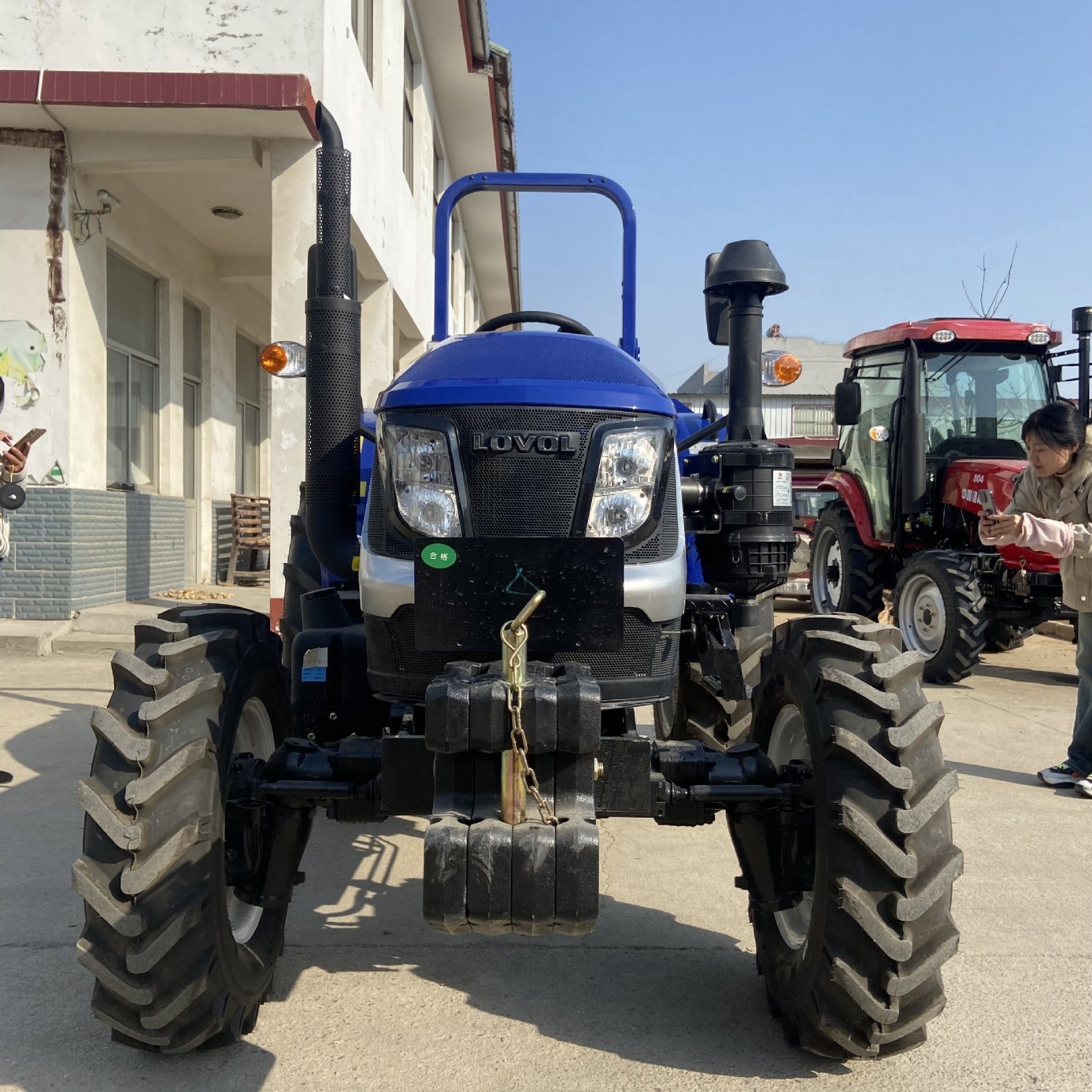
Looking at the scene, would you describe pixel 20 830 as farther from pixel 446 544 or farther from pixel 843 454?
pixel 843 454

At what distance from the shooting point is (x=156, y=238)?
11.1 m

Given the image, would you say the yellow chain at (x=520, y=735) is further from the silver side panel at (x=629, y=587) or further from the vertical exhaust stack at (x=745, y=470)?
the vertical exhaust stack at (x=745, y=470)

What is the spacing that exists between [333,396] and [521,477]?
1.06 meters

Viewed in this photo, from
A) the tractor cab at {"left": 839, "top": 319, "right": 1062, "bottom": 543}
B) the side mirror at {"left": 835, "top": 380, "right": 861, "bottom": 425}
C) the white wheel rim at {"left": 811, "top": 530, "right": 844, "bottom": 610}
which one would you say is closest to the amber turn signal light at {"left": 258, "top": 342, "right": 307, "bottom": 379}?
the side mirror at {"left": 835, "top": 380, "right": 861, "bottom": 425}

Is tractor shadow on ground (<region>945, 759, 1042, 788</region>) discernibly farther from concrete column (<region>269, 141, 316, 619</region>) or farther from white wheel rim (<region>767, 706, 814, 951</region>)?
concrete column (<region>269, 141, 316, 619</region>)

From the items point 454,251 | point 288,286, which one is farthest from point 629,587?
point 454,251

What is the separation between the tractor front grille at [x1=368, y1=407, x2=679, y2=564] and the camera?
2.65 metres

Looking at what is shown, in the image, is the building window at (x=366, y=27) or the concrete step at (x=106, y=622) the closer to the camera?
the concrete step at (x=106, y=622)

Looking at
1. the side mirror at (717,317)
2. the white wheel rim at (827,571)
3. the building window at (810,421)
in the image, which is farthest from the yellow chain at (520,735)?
the building window at (810,421)

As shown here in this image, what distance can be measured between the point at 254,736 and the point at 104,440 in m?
7.24

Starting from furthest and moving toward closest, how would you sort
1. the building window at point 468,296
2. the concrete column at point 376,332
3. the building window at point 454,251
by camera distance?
the building window at point 468,296 → the building window at point 454,251 → the concrete column at point 376,332

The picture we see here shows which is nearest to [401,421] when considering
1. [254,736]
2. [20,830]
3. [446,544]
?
[446,544]

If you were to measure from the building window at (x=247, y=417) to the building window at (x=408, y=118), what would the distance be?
10.4 feet

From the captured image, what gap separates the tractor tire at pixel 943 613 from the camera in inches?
303
